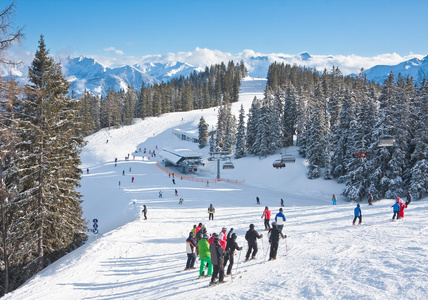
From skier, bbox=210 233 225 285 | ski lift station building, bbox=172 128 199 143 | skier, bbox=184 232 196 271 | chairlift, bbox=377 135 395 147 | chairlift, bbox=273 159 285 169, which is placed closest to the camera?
skier, bbox=210 233 225 285

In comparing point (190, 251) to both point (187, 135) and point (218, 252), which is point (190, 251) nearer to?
point (218, 252)

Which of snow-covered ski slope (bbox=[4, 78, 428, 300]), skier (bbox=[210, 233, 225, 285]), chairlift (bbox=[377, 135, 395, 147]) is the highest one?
chairlift (bbox=[377, 135, 395, 147])

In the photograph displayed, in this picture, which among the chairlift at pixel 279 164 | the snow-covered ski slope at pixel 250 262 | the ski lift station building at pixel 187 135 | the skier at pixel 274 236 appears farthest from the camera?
→ the ski lift station building at pixel 187 135

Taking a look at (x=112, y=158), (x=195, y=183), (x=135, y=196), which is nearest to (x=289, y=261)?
(x=135, y=196)

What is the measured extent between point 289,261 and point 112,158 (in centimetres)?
5952

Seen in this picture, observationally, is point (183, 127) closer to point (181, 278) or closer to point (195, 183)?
point (195, 183)

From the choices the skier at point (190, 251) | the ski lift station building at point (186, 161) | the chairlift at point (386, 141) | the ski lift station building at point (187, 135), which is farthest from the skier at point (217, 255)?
the ski lift station building at point (187, 135)

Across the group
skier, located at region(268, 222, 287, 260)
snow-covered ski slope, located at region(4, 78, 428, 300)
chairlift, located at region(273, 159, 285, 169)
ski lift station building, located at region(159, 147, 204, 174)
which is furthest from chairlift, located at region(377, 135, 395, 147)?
ski lift station building, located at region(159, 147, 204, 174)

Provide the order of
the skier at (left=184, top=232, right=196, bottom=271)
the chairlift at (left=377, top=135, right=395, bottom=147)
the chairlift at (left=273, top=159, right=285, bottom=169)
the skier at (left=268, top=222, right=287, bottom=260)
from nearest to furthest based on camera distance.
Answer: the skier at (left=268, top=222, right=287, bottom=260)
the skier at (left=184, top=232, right=196, bottom=271)
the chairlift at (left=377, top=135, right=395, bottom=147)
the chairlift at (left=273, top=159, right=285, bottom=169)

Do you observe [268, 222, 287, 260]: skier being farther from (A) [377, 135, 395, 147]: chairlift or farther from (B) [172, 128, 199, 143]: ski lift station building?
(B) [172, 128, 199, 143]: ski lift station building

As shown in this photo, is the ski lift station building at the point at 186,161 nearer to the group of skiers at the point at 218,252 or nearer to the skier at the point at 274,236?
the group of skiers at the point at 218,252

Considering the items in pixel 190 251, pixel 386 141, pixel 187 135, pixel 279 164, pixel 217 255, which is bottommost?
pixel 190 251

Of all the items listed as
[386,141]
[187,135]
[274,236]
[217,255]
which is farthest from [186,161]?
[217,255]

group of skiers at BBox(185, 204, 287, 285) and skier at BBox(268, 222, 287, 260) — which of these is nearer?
group of skiers at BBox(185, 204, 287, 285)
